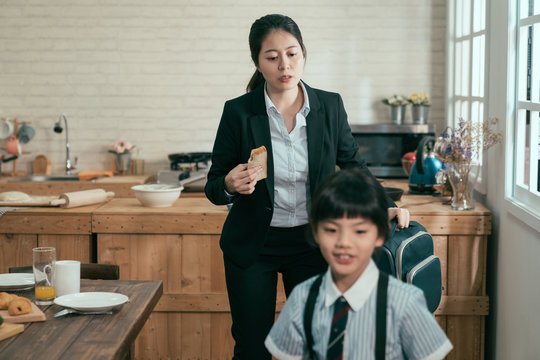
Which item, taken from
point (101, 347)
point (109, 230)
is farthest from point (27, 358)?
point (109, 230)

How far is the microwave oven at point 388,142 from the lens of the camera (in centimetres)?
524

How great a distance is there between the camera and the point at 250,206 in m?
2.40

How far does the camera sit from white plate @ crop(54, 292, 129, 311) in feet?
7.16

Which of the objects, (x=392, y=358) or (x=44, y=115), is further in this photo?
(x=44, y=115)

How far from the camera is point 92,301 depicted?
2.27 meters

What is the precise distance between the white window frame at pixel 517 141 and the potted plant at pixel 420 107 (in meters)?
2.02

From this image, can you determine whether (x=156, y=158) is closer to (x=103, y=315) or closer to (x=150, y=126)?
(x=150, y=126)

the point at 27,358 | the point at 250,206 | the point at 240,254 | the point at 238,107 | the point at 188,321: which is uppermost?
the point at 238,107

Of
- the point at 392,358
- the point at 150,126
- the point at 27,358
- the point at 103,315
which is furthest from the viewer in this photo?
the point at 150,126

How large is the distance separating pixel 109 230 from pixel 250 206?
144 centimetres

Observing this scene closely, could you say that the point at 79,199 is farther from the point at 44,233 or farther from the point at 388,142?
the point at 388,142

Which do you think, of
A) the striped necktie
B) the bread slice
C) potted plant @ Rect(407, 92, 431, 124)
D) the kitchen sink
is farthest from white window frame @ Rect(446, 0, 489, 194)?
the kitchen sink

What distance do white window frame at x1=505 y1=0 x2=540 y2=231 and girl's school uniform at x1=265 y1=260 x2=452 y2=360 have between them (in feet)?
5.08

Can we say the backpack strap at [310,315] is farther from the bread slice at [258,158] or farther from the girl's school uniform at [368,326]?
the bread slice at [258,158]
